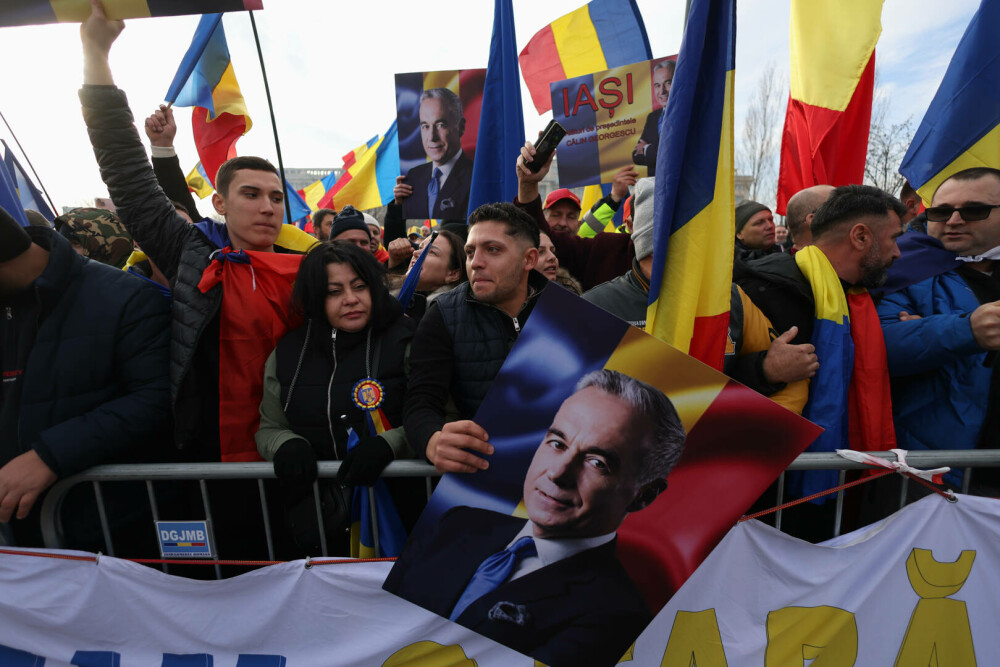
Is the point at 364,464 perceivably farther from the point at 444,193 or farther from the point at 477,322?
the point at 444,193

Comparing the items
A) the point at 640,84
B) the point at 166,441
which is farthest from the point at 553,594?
the point at 640,84

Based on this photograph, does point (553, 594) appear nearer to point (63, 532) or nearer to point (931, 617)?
point (931, 617)

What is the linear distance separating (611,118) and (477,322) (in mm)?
3237

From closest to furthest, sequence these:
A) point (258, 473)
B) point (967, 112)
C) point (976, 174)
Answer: point (258, 473) < point (976, 174) < point (967, 112)

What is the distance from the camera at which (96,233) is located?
308 centimetres

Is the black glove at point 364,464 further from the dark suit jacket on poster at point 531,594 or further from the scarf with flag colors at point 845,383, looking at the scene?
the scarf with flag colors at point 845,383

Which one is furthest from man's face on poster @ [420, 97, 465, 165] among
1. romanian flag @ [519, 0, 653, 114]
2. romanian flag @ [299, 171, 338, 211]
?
romanian flag @ [299, 171, 338, 211]

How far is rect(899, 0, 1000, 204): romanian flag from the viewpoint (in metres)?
2.82

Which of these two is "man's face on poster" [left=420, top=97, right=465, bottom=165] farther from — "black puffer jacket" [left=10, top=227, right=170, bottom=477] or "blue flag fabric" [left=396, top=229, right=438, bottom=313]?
"black puffer jacket" [left=10, top=227, right=170, bottom=477]

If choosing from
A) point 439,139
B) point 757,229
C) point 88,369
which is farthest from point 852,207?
point 439,139

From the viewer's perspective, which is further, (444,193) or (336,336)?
(444,193)

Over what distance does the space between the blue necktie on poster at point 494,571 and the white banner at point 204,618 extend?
0.46 metres

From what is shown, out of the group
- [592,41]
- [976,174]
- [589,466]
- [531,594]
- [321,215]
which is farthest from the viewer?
[321,215]

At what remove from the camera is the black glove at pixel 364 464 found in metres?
1.84
